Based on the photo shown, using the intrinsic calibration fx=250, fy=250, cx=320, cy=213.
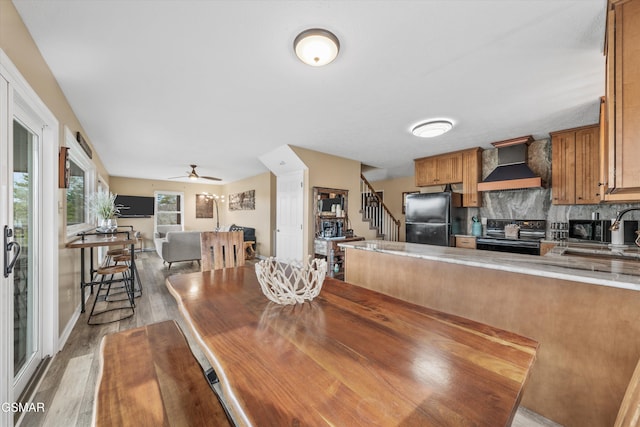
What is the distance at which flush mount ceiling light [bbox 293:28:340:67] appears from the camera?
1646 mm

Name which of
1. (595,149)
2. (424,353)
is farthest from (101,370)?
(595,149)

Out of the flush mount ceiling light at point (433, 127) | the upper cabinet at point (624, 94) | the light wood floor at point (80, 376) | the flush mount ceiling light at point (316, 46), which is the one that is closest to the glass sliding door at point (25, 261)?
the light wood floor at point (80, 376)

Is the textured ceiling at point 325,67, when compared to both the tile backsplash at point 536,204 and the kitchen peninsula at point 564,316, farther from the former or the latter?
the kitchen peninsula at point 564,316

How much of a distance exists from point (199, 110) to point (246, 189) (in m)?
4.88

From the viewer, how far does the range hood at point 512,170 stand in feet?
12.2

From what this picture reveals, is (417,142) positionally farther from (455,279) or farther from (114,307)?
(114,307)

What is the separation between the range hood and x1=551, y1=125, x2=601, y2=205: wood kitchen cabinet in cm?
27

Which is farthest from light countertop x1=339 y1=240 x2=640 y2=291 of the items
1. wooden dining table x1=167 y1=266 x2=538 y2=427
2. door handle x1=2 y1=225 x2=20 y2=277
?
door handle x1=2 y1=225 x2=20 y2=277

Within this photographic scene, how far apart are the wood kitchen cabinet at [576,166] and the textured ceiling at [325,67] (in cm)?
27

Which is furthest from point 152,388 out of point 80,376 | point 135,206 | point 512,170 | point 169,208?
point 169,208

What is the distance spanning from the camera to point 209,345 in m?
0.83

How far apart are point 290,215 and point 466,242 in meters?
3.15

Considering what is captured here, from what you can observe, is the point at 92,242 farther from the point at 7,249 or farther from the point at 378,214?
the point at 378,214

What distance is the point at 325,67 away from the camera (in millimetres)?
2049
